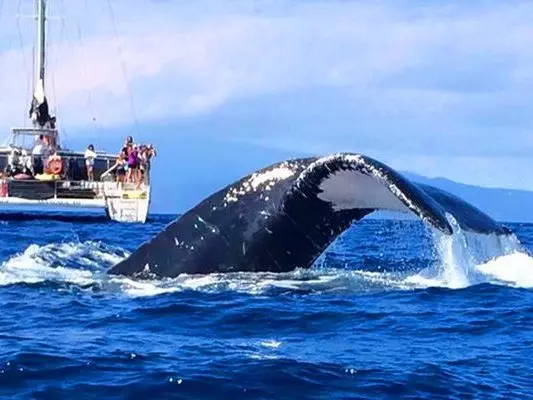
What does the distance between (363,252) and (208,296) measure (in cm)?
874

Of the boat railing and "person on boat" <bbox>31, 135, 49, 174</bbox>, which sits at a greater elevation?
"person on boat" <bbox>31, 135, 49, 174</bbox>

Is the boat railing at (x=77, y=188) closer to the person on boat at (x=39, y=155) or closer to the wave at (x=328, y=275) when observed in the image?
the person on boat at (x=39, y=155)

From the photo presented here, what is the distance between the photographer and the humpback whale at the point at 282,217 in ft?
26.9

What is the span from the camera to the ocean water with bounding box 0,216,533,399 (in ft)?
20.5

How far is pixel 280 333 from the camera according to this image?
7801mm

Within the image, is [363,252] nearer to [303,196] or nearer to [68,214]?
[303,196]

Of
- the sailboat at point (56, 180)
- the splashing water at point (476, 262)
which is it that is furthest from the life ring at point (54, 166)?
the splashing water at point (476, 262)

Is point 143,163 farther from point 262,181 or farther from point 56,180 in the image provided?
point 262,181

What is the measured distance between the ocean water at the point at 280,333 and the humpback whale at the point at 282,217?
0.21 m

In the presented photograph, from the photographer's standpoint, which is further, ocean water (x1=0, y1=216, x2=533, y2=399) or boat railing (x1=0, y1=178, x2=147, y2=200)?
boat railing (x1=0, y1=178, x2=147, y2=200)

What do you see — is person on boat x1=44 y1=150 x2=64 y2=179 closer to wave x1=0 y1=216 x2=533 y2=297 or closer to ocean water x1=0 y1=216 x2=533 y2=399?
wave x1=0 y1=216 x2=533 y2=297

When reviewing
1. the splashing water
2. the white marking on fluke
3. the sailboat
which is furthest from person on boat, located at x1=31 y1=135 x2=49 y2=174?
the white marking on fluke

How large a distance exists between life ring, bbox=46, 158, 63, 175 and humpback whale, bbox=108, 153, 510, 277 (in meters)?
31.9

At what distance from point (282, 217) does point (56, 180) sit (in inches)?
1256
